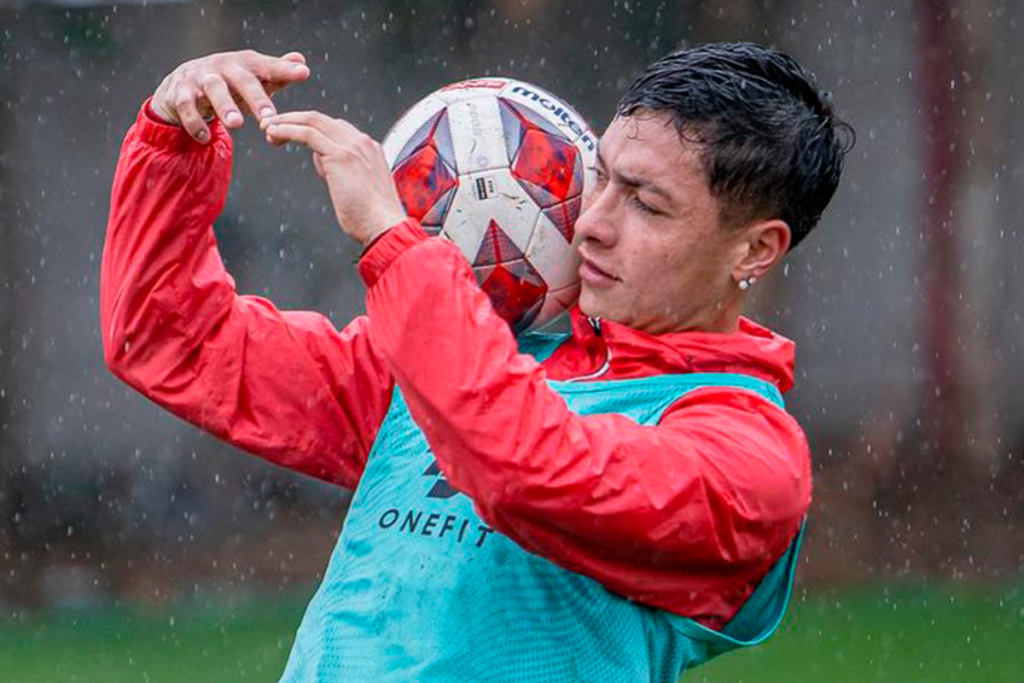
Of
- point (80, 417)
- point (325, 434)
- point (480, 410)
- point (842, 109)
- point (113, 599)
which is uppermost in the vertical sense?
point (480, 410)

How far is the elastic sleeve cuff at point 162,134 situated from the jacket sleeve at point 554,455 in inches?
20.2

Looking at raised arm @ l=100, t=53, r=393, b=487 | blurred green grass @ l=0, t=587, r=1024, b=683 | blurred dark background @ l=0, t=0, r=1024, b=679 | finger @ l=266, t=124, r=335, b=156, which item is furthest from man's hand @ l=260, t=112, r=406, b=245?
blurred dark background @ l=0, t=0, r=1024, b=679

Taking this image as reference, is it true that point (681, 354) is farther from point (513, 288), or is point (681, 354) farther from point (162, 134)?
point (162, 134)

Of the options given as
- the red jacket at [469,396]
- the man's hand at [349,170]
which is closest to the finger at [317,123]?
the man's hand at [349,170]

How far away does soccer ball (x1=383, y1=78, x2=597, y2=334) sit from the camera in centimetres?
284

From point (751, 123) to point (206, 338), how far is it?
901mm

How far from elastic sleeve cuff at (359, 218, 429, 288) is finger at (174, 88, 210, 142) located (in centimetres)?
43

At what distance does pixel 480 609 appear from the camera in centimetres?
258

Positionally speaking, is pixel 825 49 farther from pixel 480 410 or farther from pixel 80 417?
pixel 480 410

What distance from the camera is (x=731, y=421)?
2.56m

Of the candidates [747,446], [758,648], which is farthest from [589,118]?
[747,446]


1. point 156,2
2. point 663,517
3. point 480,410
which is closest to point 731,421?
point 663,517

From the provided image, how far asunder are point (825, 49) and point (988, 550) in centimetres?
238

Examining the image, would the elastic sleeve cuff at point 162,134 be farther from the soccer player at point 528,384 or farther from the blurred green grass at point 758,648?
the blurred green grass at point 758,648
